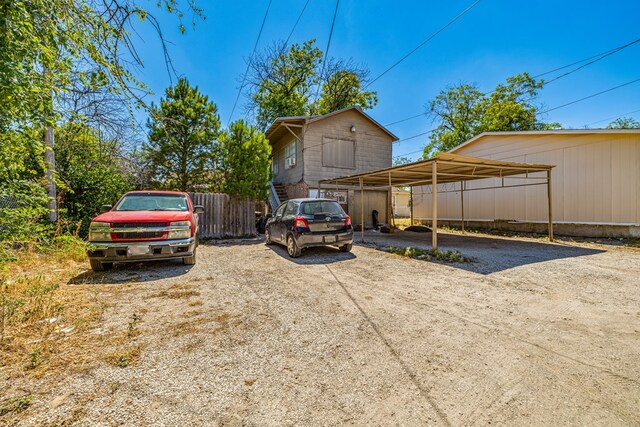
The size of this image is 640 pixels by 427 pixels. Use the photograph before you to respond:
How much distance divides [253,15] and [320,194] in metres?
8.82

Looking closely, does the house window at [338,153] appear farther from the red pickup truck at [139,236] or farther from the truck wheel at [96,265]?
the truck wheel at [96,265]

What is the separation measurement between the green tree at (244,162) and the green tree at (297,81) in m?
14.6

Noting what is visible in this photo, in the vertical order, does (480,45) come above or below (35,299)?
above

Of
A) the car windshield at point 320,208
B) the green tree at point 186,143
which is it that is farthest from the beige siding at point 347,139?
the car windshield at point 320,208

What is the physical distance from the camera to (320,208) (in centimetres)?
787

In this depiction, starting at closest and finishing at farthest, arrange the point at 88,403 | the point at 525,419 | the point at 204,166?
the point at 525,419, the point at 88,403, the point at 204,166

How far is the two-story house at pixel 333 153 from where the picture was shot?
14719mm

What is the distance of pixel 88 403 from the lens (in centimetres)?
196

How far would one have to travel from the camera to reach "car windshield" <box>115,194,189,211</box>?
21.3 feet

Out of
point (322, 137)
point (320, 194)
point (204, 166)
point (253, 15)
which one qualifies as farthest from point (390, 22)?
point (204, 166)

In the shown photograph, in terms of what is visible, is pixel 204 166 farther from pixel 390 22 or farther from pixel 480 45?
pixel 480 45

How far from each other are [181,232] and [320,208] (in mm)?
3565

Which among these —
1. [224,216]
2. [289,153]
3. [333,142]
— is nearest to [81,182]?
[224,216]

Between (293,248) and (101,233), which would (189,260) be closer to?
(101,233)
